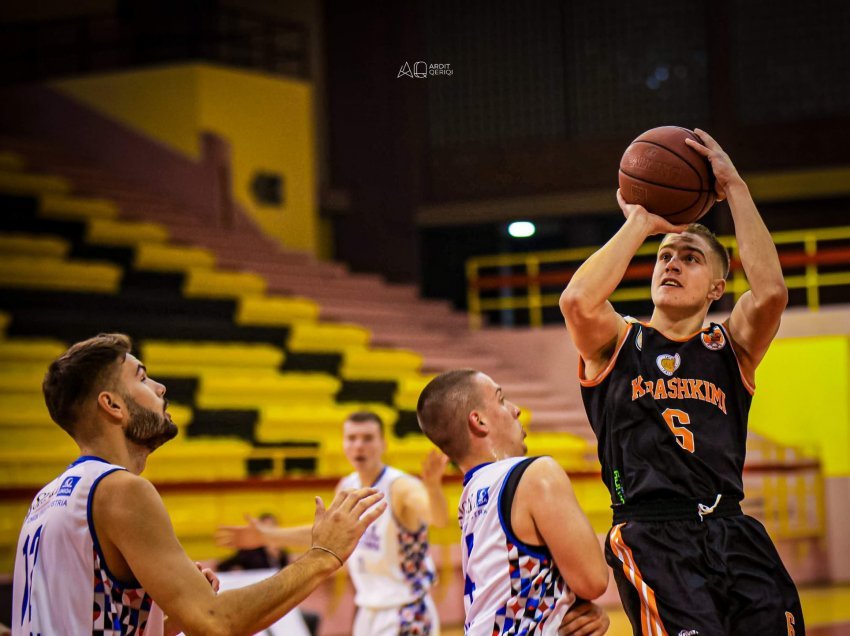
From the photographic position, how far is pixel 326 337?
493 inches

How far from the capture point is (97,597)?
2.88 m

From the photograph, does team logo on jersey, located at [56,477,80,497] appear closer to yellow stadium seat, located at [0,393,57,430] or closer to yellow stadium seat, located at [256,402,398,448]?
yellow stadium seat, located at [0,393,57,430]

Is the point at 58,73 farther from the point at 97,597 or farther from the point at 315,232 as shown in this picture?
the point at 97,597

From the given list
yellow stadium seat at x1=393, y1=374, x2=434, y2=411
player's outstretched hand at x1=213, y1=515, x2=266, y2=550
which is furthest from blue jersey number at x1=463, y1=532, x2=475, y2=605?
yellow stadium seat at x1=393, y1=374, x2=434, y2=411

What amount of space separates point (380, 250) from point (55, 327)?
6014 mm

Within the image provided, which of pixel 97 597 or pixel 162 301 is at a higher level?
pixel 162 301

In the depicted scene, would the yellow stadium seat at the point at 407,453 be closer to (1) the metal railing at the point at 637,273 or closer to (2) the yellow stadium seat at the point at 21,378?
(2) the yellow stadium seat at the point at 21,378

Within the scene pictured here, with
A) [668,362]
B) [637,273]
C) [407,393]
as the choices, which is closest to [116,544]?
[668,362]

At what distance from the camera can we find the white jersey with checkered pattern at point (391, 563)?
237 inches

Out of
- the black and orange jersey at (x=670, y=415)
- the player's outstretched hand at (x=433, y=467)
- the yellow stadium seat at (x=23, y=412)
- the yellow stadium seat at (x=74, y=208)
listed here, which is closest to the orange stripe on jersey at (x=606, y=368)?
the black and orange jersey at (x=670, y=415)

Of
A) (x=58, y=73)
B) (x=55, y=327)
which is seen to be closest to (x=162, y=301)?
(x=55, y=327)

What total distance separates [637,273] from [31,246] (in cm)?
604

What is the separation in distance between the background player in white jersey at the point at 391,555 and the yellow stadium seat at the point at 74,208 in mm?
7105

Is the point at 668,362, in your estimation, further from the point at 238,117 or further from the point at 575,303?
the point at 238,117
